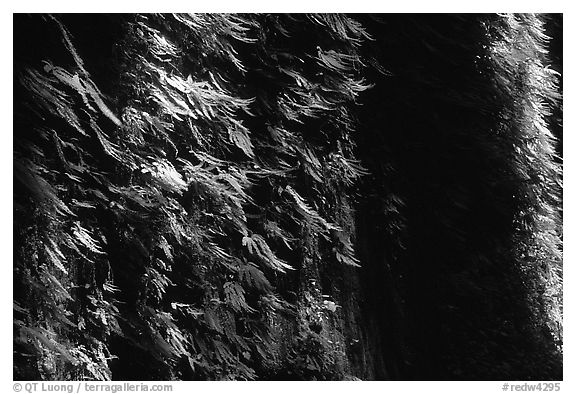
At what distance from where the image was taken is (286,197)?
95.0 inches

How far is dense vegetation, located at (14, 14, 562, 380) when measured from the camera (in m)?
2.29

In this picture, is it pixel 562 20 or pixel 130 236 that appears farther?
pixel 562 20

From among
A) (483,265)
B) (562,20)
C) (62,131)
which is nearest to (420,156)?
(483,265)

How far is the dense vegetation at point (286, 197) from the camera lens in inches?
90.3

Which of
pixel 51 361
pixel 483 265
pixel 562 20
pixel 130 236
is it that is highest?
pixel 562 20

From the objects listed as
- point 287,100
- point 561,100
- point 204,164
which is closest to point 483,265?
point 561,100

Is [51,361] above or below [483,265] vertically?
below

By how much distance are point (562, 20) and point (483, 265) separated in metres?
1.13

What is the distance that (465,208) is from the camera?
2.52m

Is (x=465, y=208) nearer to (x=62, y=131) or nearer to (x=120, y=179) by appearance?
(x=120, y=179)

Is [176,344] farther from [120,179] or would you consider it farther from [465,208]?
[465,208]

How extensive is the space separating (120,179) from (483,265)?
1.55 metres

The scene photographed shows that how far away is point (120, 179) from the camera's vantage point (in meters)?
2.32
